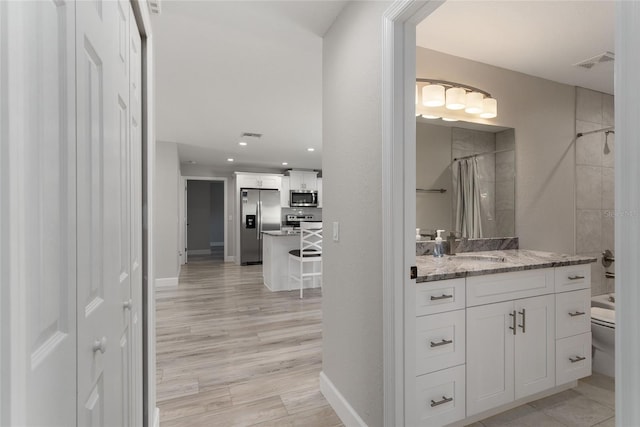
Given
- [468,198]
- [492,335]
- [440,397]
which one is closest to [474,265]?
[492,335]

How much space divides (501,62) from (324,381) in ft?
9.40

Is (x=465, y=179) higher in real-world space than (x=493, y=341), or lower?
higher

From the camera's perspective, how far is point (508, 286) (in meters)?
1.89

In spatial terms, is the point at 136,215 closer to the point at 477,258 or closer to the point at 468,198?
the point at 477,258

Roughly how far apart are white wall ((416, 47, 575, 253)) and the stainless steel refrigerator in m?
5.78

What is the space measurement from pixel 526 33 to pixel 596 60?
83cm

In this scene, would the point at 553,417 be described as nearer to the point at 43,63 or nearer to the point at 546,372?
the point at 546,372

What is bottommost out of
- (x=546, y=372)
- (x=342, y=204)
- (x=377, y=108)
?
(x=546, y=372)

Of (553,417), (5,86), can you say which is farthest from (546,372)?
(5,86)

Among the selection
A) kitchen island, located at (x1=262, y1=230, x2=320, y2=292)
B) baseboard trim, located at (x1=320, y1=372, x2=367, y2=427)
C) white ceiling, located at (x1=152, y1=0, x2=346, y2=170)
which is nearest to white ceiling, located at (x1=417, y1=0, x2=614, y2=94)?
white ceiling, located at (x1=152, y1=0, x2=346, y2=170)

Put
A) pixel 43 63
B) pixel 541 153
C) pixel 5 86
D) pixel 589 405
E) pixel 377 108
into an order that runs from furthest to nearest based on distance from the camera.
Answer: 1. pixel 541 153
2. pixel 589 405
3. pixel 377 108
4. pixel 43 63
5. pixel 5 86

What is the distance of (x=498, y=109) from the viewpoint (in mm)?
2709

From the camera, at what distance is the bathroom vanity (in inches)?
64.6

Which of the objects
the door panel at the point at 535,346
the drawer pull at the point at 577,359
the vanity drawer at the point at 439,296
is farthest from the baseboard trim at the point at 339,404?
the drawer pull at the point at 577,359
